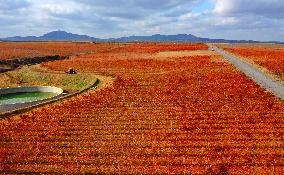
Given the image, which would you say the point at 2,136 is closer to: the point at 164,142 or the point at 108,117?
the point at 108,117

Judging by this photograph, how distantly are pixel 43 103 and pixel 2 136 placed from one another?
269 inches

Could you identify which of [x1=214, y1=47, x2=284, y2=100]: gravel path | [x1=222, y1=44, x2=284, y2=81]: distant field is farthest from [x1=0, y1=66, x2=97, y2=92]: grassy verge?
[x1=222, y1=44, x2=284, y2=81]: distant field

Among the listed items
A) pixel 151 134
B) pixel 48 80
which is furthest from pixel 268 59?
pixel 151 134

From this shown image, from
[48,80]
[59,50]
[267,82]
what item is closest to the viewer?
[267,82]

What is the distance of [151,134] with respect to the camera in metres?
16.5

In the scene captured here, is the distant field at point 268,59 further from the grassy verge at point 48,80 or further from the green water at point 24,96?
the green water at point 24,96

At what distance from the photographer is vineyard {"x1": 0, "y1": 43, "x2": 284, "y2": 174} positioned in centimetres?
1279

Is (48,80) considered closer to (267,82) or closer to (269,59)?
(267,82)

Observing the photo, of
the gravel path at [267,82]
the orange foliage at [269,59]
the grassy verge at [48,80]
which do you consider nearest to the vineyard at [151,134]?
the gravel path at [267,82]

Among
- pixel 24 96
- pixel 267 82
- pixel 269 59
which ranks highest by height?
pixel 269 59

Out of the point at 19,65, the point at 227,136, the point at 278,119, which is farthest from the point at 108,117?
the point at 19,65

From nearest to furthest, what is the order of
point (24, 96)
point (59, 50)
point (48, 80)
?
point (24, 96) < point (48, 80) < point (59, 50)

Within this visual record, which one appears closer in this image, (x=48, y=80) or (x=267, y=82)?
(x=267, y=82)

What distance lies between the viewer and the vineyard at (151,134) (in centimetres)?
Answer: 1279
